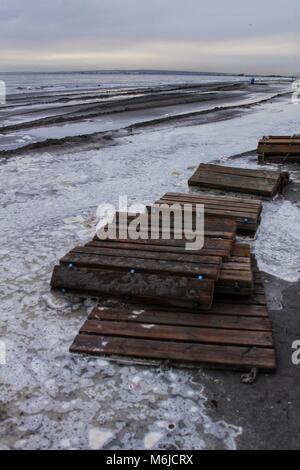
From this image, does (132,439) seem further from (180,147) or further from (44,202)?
(180,147)

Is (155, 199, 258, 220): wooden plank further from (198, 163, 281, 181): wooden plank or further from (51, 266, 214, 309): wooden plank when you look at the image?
(51, 266, 214, 309): wooden plank

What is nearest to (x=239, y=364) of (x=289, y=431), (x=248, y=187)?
(x=289, y=431)

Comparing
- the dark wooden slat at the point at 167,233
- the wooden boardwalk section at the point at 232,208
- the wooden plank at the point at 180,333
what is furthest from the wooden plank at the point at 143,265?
the wooden boardwalk section at the point at 232,208

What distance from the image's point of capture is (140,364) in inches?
151

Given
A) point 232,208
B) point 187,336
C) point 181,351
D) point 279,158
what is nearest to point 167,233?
point 232,208

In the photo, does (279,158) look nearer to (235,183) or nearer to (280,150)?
(280,150)

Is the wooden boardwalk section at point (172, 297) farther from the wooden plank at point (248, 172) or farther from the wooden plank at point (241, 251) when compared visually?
the wooden plank at point (248, 172)

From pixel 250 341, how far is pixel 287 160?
8.91 meters

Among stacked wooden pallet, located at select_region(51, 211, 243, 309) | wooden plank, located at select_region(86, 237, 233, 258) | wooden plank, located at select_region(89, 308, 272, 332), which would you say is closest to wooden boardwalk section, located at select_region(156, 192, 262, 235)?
wooden plank, located at select_region(86, 237, 233, 258)

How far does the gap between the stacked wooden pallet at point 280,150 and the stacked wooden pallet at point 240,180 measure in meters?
2.27

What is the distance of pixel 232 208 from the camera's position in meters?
7.45

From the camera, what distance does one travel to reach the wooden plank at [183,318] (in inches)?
168

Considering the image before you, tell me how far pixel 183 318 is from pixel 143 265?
32.6 inches
